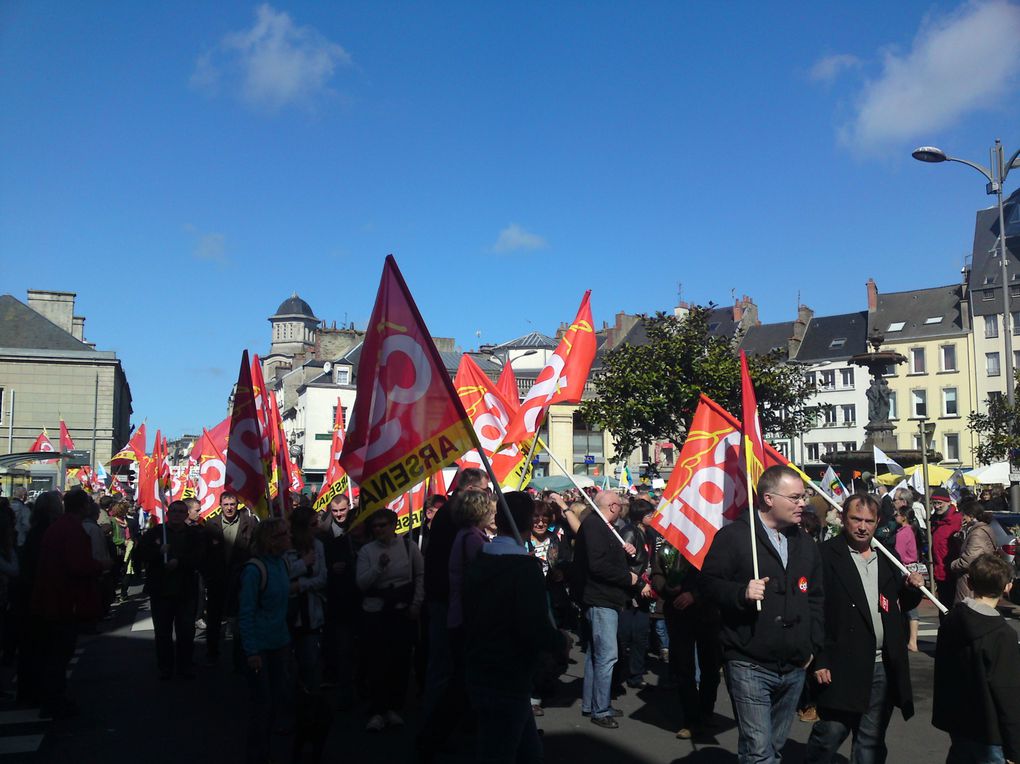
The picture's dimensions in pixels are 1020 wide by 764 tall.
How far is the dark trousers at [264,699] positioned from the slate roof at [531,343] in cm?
7730

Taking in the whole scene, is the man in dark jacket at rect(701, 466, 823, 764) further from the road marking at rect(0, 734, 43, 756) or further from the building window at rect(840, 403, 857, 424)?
the building window at rect(840, 403, 857, 424)

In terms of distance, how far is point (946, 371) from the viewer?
200ft

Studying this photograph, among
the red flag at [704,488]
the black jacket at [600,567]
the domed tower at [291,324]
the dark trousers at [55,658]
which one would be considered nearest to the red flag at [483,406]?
the red flag at [704,488]

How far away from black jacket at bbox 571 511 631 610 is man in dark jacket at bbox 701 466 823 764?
281 cm

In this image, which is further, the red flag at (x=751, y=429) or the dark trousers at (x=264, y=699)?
the red flag at (x=751, y=429)

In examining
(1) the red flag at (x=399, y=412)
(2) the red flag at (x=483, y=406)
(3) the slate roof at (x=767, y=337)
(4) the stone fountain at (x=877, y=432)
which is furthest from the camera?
(3) the slate roof at (x=767, y=337)

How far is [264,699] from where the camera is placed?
654cm

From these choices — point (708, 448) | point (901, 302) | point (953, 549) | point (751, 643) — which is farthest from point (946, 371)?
point (751, 643)

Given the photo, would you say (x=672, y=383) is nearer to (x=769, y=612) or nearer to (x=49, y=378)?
(x=769, y=612)

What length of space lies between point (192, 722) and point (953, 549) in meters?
9.14

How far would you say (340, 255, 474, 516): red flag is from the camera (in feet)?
22.8

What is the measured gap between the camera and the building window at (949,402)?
6047 cm

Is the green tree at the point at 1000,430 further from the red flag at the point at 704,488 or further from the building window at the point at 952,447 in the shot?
the red flag at the point at 704,488

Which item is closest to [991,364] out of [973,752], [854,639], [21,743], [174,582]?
[174,582]
